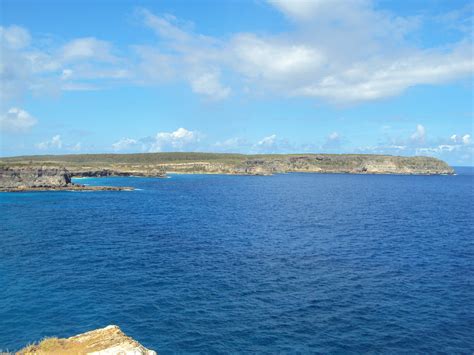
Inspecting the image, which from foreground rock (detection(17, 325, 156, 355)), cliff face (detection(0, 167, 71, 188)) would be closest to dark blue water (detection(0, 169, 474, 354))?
foreground rock (detection(17, 325, 156, 355))

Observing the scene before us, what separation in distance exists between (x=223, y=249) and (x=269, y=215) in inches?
1498

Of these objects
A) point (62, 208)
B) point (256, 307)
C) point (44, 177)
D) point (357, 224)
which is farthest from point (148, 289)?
point (44, 177)

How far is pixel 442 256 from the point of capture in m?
56.4

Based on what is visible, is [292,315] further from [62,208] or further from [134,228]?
[62,208]

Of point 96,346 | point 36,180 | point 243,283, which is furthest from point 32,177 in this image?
point 96,346

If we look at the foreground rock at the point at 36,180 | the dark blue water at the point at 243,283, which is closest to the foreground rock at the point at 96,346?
the dark blue water at the point at 243,283

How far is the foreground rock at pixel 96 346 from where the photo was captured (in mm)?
21281

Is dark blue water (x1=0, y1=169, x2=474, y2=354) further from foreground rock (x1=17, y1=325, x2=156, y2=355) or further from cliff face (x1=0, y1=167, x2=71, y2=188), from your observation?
cliff face (x1=0, y1=167, x2=71, y2=188)

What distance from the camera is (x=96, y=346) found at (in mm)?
22594

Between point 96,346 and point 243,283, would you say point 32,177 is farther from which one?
point 96,346

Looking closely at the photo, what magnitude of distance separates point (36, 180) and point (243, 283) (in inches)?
5430

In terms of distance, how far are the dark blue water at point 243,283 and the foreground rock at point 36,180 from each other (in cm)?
6904

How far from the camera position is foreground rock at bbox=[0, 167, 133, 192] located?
146750 mm

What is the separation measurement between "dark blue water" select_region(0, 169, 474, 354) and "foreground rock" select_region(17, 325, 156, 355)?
7.05 m
